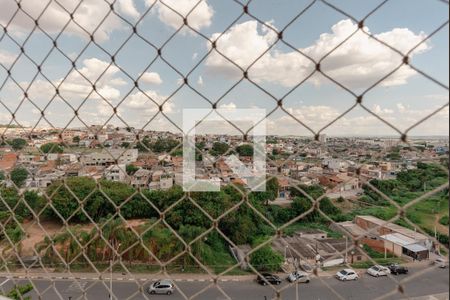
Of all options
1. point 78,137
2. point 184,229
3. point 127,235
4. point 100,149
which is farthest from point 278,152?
point 184,229

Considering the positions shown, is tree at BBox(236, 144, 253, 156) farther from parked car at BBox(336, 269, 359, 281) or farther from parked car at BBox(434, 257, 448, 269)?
parked car at BBox(336, 269, 359, 281)

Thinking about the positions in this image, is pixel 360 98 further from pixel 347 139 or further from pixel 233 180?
pixel 233 180

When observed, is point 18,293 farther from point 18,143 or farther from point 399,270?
point 399,270

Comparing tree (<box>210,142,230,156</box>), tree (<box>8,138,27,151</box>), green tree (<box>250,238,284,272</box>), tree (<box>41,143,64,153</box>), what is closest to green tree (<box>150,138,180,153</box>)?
tree (<box>210,142,230,156</box>)

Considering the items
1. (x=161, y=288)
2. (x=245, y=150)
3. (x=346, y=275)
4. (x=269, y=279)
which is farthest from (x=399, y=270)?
(x=161, y=288)

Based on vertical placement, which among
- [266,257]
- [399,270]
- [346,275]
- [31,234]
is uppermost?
[31,234]
